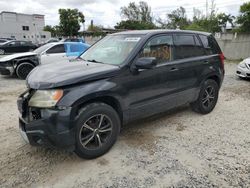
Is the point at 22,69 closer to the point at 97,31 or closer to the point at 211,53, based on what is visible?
the point at 211,53

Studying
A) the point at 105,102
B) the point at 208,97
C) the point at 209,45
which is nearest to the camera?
the point at 105,102

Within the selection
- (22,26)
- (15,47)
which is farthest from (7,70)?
(22,26)

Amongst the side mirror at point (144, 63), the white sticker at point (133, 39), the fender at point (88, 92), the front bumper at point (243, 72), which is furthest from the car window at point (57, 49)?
the front bumper at point (243, 72)

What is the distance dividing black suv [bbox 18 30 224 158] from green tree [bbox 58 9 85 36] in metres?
38.4

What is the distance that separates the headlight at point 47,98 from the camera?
2.71 metres

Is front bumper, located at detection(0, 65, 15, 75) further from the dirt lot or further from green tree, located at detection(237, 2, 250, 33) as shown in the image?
green tree, located at detection(237, 2, 250, 33)

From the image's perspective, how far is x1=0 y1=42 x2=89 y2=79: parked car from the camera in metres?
8.72

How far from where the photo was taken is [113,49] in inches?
149

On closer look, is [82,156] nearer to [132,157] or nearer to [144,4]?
[132,157]

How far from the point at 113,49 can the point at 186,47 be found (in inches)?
56.8

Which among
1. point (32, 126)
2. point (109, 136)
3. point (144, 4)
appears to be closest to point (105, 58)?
point (109, 136)

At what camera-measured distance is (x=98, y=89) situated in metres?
2.97

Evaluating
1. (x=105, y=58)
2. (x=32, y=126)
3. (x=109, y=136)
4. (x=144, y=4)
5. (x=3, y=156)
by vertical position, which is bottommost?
(x=3, y=156)

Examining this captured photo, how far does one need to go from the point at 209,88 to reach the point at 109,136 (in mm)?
2648
